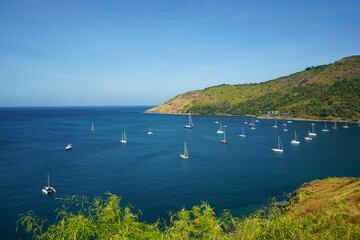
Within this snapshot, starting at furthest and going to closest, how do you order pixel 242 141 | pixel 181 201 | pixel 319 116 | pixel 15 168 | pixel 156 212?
pixel 319 116 → pixel 242 141 → pixel 15 168 → pixel 181 201 → pixel 156 212

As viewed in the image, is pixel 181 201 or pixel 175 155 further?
pixel 175 155

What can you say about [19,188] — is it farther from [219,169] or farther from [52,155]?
[219,169]

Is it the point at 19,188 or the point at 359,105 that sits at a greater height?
the point at 359,105

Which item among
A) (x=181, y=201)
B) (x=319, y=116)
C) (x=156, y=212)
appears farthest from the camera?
(x=319, y=116)

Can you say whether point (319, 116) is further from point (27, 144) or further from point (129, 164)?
point (27, 144)

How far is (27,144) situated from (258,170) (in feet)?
324

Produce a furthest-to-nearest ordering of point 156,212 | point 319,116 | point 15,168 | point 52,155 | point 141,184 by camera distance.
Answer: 1. point 319,116
2. point 52,155
3. point 15,168
4. point 141,184
5. point 156,212

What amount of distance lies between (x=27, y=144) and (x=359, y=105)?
235 m

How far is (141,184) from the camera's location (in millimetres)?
55219

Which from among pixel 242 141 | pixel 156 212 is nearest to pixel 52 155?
pixel 156 212

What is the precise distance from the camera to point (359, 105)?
183 m

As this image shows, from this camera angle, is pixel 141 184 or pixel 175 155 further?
pixel 175 155

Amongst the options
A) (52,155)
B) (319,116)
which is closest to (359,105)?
(319,116)

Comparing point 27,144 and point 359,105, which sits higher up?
point 359,105
